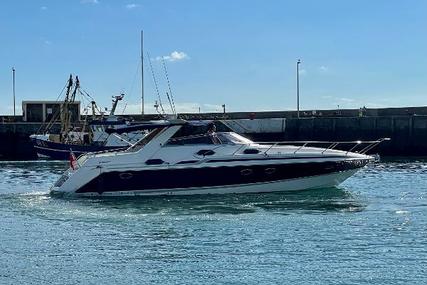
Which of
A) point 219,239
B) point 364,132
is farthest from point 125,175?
point 364,132

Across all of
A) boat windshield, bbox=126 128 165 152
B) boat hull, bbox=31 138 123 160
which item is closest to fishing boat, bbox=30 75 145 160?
boat hull, bbox=31 138 123 160

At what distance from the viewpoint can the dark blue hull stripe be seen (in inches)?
961

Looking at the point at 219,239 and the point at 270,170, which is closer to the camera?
the point at 219,239

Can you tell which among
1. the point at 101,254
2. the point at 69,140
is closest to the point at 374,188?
the point at 101,254

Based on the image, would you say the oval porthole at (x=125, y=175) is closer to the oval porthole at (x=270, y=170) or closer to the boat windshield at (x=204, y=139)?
the boat windshield at (x=204, y=139)

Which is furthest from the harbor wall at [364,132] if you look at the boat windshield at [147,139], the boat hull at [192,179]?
the boat windshield at [147,139]

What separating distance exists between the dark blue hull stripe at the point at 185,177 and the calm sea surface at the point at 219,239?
716 mm

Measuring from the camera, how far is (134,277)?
488 inches

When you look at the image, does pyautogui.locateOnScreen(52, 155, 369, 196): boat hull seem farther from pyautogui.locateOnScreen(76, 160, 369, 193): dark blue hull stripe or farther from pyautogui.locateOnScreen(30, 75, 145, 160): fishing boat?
pyautogui.locateOnScreen(30, 75, 145, 160): fishing boat

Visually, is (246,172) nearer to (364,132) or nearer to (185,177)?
(185,177)

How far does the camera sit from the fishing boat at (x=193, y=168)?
960 inches

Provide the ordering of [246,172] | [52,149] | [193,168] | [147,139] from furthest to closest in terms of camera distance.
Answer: [52,149] < [147,139] < [246,172] < [193,168]

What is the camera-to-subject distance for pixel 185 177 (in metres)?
24.4

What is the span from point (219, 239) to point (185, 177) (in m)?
8.69
